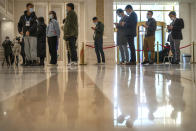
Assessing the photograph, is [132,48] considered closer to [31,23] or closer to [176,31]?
[176,31]

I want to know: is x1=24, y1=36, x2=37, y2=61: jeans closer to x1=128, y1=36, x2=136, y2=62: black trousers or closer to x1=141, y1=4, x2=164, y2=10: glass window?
x1=128, y1=36, x2=136, y2=62: black trousers

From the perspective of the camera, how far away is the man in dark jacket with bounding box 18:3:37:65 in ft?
17.6

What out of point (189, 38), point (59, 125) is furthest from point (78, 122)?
point (189, 38)

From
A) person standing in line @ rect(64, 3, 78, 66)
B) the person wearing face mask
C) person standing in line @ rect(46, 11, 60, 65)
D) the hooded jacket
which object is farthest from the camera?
the person wearing face mask

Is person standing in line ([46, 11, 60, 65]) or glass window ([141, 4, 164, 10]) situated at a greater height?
glass window ([141, 4, 164, 10])

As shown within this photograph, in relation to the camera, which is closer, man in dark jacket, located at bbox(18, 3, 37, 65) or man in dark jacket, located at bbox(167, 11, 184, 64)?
man in dark jacket, located at bbox(18, 3, 37, 65)

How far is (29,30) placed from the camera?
213 inches

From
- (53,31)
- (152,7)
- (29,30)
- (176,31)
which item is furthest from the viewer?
(152,7)

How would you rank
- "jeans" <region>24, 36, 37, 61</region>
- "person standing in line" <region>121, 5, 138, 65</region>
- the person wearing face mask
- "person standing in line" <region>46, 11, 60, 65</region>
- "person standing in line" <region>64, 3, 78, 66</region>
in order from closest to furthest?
"person standing in line" <region>64, 3, 78, 66</region> < "jeans" <region>24, 36, 37, 61</region> < "person standing in line" <region>121, 5, 138, 65</region> < "person standing in line" <region>46, 11, 60, 65</region> < the person wearing face mask

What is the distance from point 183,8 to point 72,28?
37.4 feet

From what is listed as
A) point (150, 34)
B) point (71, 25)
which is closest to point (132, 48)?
point (150, 34)

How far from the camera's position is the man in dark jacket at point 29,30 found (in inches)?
211

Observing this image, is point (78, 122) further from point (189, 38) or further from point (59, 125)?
point (189, 38)

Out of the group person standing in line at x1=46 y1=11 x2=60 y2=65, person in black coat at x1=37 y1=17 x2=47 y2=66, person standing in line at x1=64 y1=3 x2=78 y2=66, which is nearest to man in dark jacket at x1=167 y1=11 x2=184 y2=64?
person standing in line at x1=64 y1=3 x2=78 y2=66
